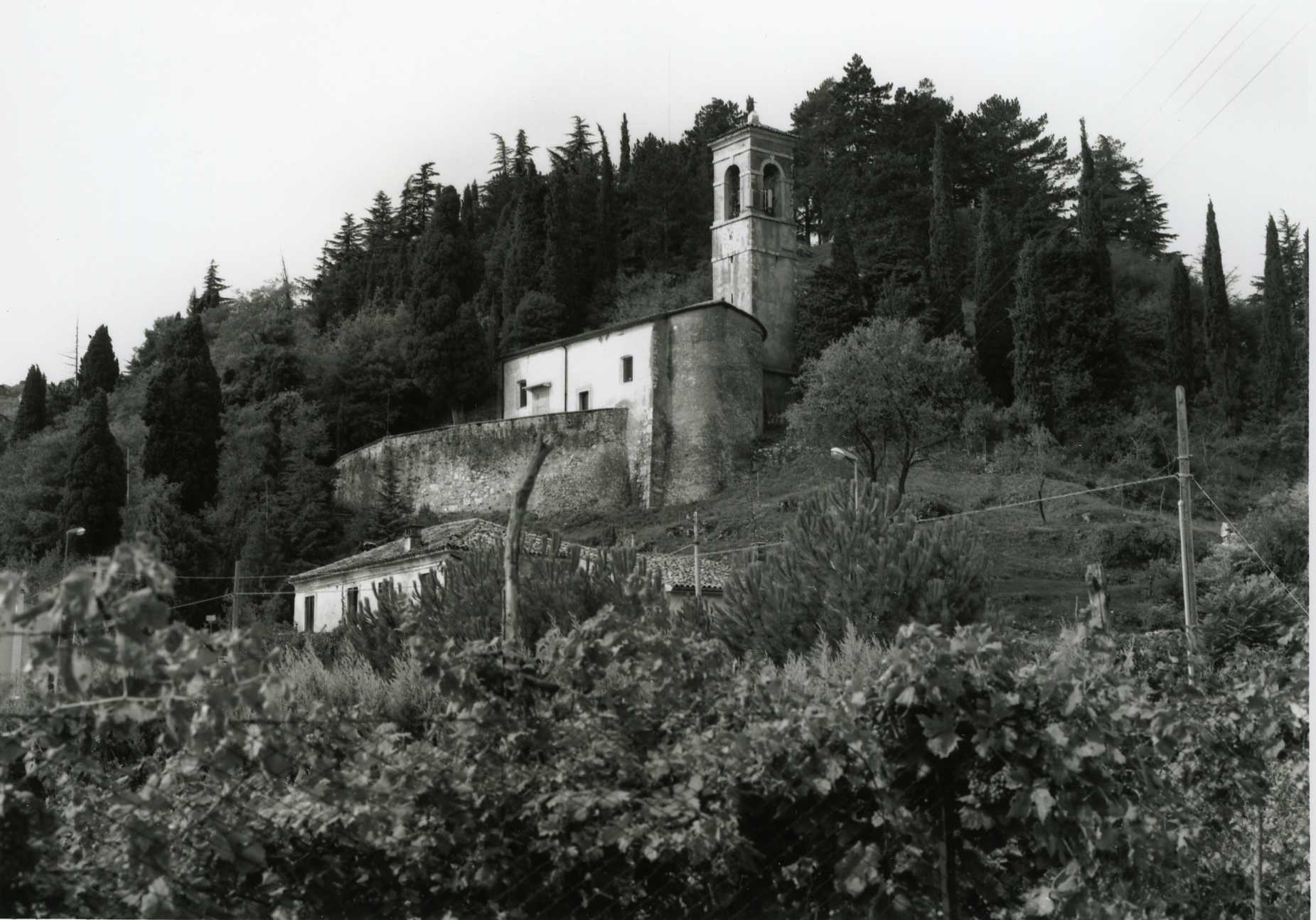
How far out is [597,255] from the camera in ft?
156

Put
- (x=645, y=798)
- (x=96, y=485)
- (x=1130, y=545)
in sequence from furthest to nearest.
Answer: (x=96, y=485) → (x=1130, y=545) → (x=645, y=798)

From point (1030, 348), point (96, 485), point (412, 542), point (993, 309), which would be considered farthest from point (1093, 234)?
point (96, 485)

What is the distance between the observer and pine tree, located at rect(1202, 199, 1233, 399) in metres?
40.2

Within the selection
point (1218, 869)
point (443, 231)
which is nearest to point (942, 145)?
point (443, 231)

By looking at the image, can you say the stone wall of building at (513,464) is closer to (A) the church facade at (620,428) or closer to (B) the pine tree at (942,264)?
(A) the church facade at (620,428)

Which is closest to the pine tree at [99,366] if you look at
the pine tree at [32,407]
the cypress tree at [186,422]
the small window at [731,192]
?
the pine tree at [32,407]

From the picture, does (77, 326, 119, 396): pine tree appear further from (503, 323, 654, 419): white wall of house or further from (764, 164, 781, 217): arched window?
(764, 164, 781, 217): arched window

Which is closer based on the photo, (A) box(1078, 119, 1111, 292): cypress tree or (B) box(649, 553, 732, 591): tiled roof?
(B) box(649, 553, 732, 591): tiled roof

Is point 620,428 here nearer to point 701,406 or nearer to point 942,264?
point 701,406

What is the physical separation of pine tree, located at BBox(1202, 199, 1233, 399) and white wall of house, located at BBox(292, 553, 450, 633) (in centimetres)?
2599

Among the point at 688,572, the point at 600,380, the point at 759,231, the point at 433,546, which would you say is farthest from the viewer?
the point at 759,231

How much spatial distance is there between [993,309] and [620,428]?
12.2 meters

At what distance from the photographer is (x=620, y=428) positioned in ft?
119

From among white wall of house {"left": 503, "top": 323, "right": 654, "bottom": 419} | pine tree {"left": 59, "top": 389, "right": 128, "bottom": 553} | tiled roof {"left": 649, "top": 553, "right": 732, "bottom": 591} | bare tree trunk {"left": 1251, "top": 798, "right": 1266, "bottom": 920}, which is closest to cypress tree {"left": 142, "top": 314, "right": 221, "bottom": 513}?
pine tree {"left": 59, "top": 389, "right": 128, "bottom": 553}
